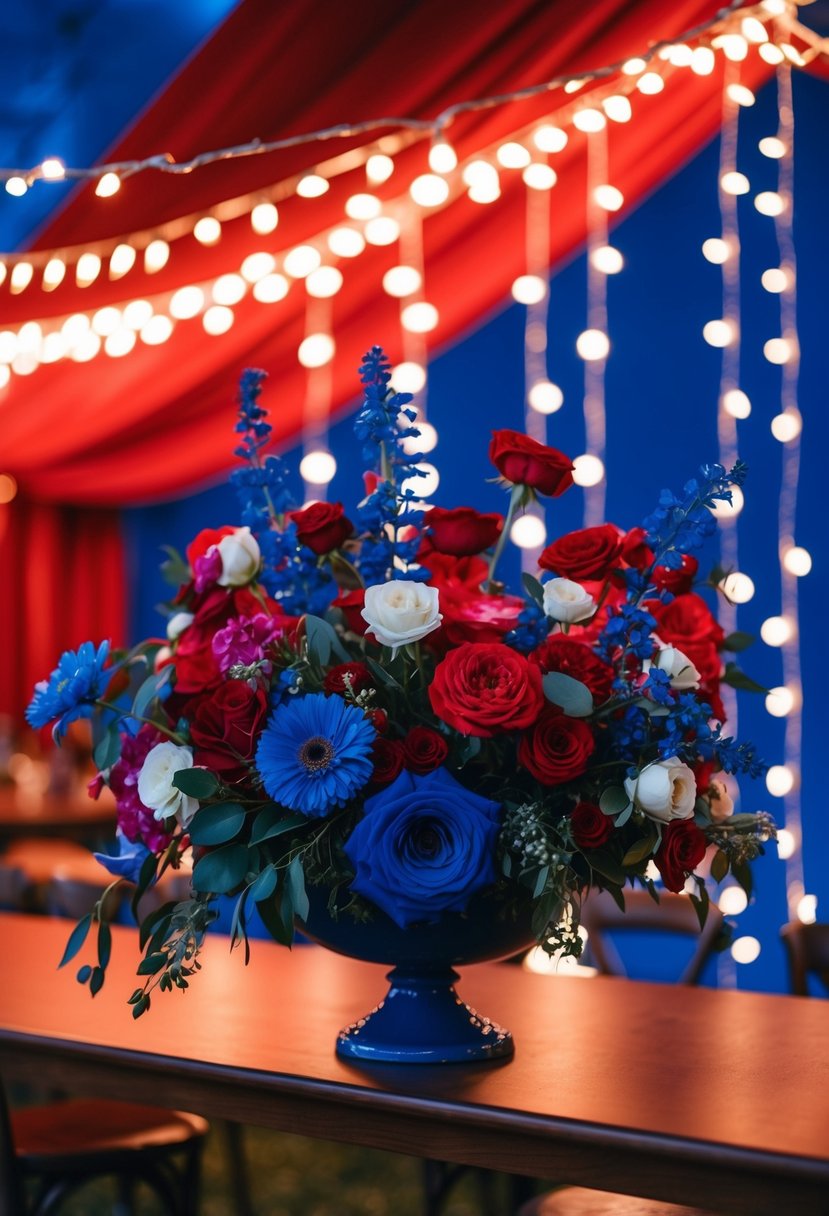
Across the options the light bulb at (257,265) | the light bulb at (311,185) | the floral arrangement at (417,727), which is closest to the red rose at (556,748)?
the floral arrangement at (417,727)

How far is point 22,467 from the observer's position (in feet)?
16.5

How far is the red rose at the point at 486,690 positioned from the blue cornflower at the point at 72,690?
0.33 m

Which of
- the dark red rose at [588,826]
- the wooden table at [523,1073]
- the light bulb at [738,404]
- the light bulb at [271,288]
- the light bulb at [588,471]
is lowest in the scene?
the wooden table at [523,1073]

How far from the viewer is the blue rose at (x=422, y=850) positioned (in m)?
1.31

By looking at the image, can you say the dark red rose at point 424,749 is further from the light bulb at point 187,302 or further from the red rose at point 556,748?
the light bulb at point 187,302

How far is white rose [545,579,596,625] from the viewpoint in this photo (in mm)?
1422

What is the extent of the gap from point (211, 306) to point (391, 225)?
568 millimetres

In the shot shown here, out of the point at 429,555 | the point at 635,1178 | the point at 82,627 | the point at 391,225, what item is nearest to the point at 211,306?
the point at 391,225

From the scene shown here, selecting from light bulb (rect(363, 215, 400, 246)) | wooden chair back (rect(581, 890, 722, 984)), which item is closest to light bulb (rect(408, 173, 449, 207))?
light bulb (rect(363, 215, 400, 246))

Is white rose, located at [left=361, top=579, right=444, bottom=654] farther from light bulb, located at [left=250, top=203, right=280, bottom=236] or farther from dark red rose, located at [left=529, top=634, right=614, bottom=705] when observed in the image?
light bulb, located at [left=250, top=203, right=280, bottom=236]

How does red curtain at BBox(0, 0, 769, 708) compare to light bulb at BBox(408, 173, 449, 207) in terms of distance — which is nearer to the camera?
red curtain at BBox(0, 0, 769, 708)

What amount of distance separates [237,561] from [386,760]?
31 centimetres

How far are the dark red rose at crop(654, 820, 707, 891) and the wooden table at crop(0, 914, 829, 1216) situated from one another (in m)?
0.20

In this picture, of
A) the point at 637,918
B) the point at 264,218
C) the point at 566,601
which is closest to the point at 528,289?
the point at 264,218
